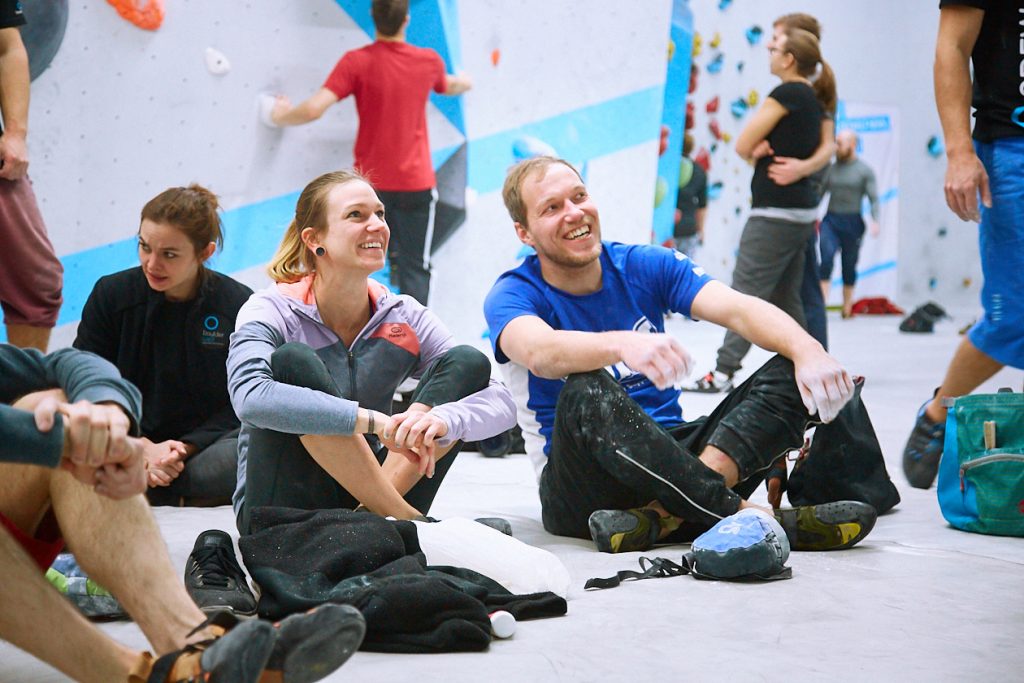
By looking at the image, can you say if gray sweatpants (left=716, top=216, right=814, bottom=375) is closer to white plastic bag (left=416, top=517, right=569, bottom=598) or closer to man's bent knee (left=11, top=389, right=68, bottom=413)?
white plastic bag (left=416, top=517, right=569, bottom=598)

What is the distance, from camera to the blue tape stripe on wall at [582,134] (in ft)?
21.3

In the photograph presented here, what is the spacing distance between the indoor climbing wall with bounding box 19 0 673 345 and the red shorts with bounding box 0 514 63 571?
3533 millimetres

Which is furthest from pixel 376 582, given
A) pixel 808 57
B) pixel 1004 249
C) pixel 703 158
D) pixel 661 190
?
pixel 703 158

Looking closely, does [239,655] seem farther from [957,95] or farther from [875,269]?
[875,269]

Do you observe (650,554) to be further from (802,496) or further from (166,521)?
(166,521)

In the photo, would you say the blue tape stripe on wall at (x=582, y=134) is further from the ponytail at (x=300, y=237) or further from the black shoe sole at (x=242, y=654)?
the black shoe sole at (x=242, y=654)

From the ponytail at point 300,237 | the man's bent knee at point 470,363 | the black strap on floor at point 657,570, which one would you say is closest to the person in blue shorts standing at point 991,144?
the black strap on floor at point 657,570

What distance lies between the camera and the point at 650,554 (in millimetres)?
2584

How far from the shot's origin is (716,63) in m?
10.6

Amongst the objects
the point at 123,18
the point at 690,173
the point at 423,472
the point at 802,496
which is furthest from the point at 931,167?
the point at 423,472

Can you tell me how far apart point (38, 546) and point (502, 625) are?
75cm

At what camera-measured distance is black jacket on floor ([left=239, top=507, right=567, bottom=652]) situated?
1.90 meters

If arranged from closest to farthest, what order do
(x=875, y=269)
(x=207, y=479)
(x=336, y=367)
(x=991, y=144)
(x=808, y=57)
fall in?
(x=336, y=367) → (x=991, y=144) → (x=207, y=479) → (x=808, y=57) → (x=875, y=269)

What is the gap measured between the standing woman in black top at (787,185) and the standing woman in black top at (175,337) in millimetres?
2644
